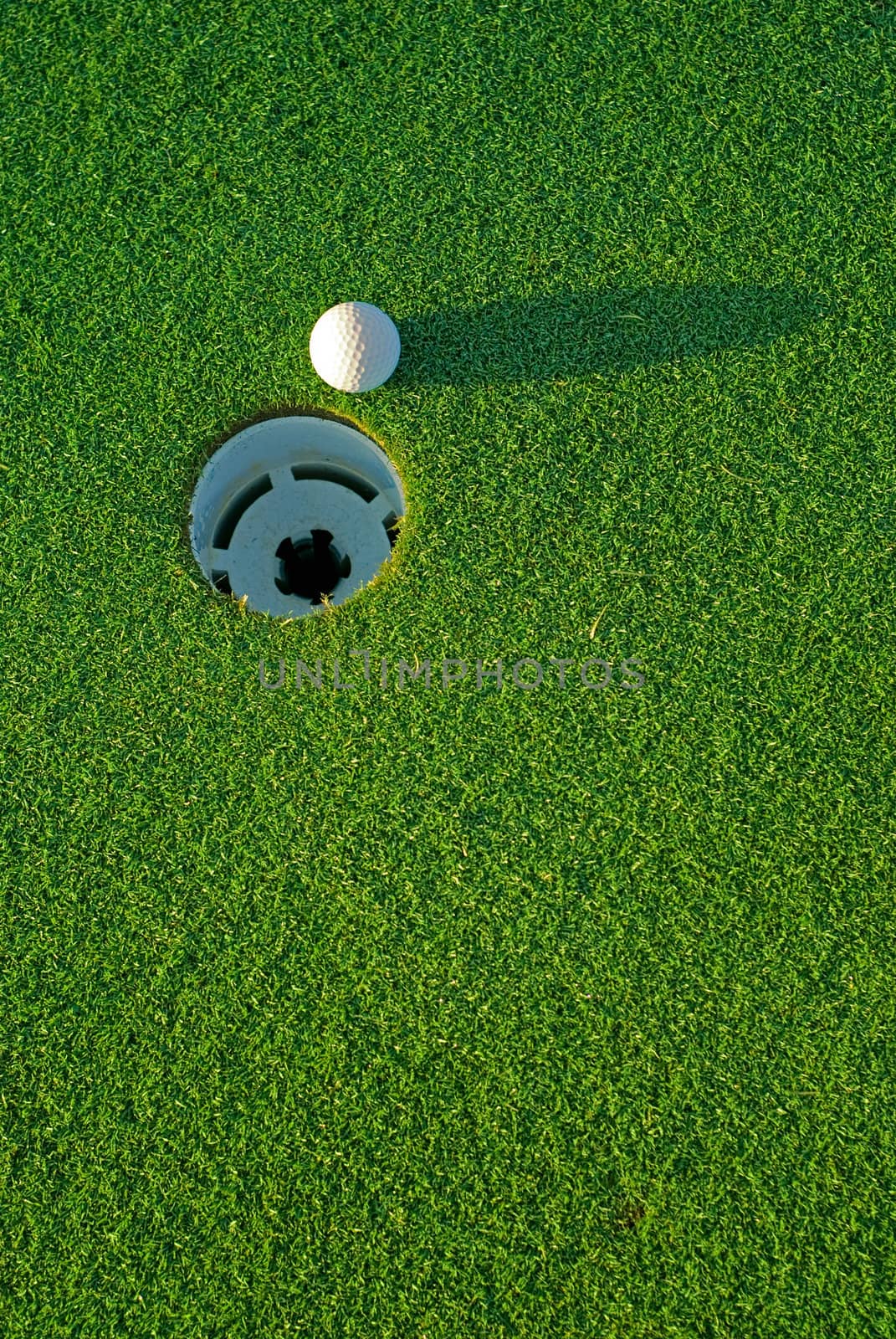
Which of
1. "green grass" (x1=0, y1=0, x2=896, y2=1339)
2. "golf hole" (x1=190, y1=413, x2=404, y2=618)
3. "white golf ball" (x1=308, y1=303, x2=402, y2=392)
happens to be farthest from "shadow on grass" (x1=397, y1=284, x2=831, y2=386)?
"golf hole" (x1=190, y1=413, x2=404, y2=618)

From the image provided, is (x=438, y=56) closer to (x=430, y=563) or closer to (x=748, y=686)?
(x=430, y=563)

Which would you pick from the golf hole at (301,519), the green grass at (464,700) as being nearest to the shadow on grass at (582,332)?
the green grass at (464,700)

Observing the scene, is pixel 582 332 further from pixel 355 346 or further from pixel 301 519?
pixel 301 519

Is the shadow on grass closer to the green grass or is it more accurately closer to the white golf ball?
the green grass

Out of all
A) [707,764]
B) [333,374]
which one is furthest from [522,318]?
[707,764]

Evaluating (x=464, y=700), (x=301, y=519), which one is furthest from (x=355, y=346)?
(x=464, y=700)

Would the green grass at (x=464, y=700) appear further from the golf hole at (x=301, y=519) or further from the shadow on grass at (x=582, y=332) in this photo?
the golf hole at (x=301, y=519)
